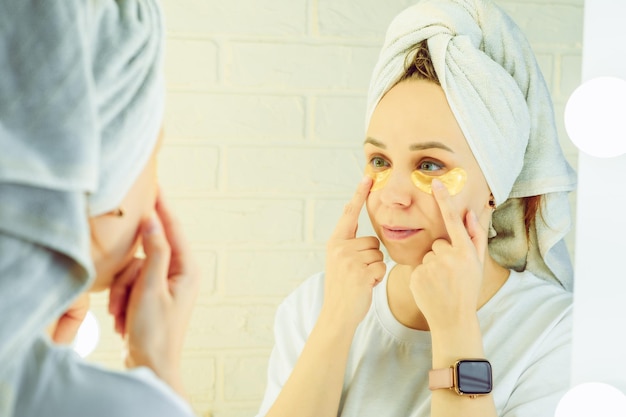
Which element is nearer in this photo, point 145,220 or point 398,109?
point 145,220

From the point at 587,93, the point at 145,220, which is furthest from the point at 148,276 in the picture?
the point at 587,93

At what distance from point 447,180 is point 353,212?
110 mm

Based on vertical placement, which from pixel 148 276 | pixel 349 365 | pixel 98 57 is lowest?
pixel 349 365

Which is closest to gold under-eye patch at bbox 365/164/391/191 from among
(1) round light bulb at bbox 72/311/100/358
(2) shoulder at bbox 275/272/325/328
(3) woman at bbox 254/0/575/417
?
(3) woman at bbox 254/0/575/417

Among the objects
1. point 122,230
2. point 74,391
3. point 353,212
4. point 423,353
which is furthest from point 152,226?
point 423,353

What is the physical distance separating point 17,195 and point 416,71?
0.51 m

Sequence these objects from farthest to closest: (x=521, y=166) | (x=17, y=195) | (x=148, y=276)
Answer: (x=521, y=166)
(x=148, y=276)
(x=17, y=195)

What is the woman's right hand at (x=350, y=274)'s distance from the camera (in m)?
0.81

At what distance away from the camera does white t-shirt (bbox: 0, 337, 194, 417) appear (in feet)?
1.45

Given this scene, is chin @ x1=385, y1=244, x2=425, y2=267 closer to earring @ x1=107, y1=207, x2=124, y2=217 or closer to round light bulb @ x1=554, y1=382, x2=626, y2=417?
round light bulb @ x1=554, y1=382, x2=626, y2=417

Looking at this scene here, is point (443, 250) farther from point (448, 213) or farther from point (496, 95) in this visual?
point (496, 95)

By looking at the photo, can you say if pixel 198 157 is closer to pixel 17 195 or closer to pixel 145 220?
pixel 145 220

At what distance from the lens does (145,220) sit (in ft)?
1.76

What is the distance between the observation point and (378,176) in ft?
2.60
